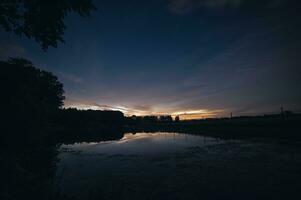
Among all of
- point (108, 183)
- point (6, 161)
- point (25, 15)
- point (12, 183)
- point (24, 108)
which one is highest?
point (25, 15)

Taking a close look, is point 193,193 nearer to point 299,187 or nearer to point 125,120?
point 299,187

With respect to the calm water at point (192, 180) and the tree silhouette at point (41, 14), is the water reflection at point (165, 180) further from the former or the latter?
the tree silhouette at point (41, 14)

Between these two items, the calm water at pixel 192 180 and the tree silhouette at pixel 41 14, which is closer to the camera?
the tree silhouette at pixel 41 14

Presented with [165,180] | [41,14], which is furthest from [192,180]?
[41,14]

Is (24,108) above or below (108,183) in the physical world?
above

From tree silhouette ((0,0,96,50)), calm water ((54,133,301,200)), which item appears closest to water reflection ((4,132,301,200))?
calm water ((54,133,301,200))

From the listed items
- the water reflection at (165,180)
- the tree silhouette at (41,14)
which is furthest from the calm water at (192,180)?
the tree silhouette at (41,14)

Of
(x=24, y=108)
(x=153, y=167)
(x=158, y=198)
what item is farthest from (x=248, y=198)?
(x=24, y=108)

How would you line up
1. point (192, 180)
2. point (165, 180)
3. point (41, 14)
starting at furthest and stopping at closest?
1. point (165, 180)
2. point (192, 180)
3. point (41, 14)

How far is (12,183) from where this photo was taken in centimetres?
852

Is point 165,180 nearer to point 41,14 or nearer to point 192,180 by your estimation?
point 192,180

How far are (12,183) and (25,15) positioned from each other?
770 centimetres

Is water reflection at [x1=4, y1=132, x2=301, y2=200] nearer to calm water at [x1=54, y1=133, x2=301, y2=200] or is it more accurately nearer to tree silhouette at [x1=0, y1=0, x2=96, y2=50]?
calm water at [x1=54, y1=133, x2=301, y2=200]

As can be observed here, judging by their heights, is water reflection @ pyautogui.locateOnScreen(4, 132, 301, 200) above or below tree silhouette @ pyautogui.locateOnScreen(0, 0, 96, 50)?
below
